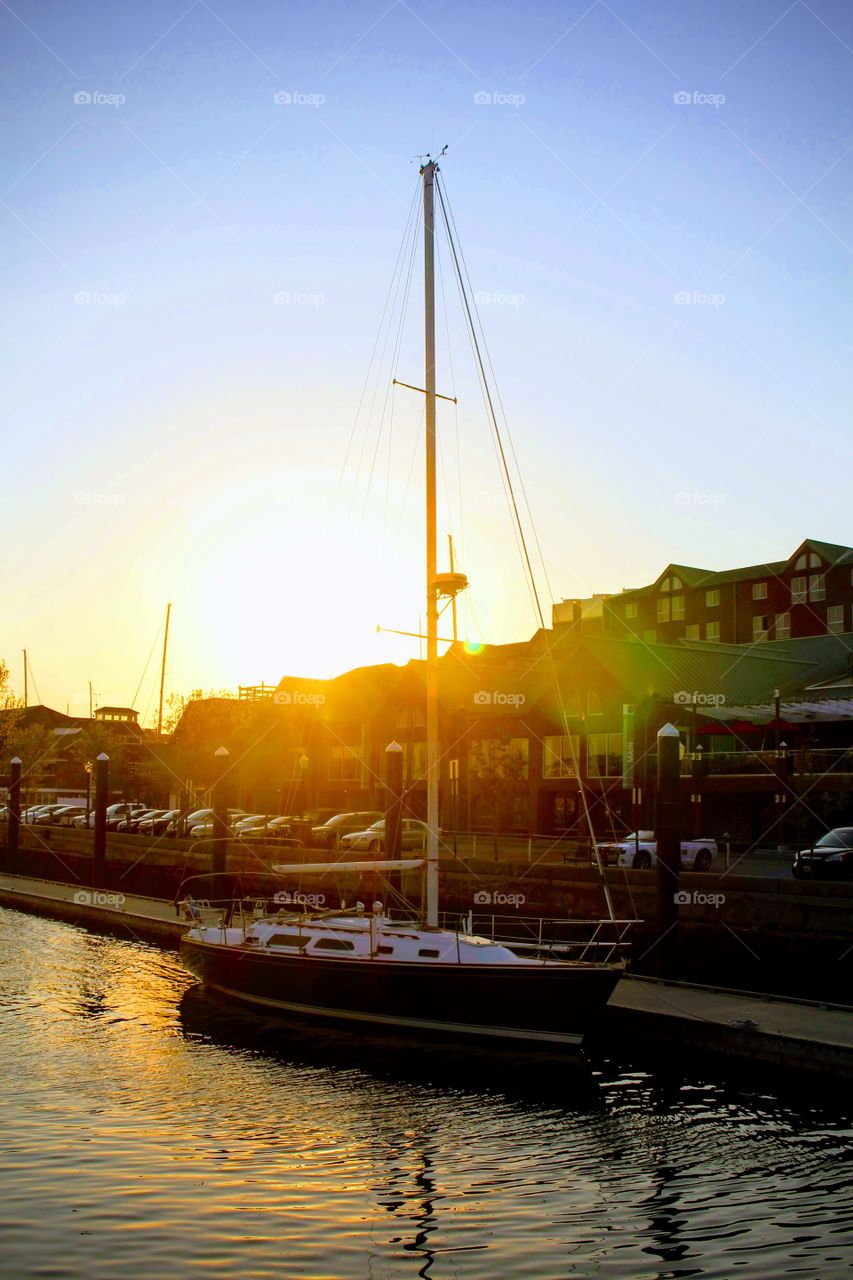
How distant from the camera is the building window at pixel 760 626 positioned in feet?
293

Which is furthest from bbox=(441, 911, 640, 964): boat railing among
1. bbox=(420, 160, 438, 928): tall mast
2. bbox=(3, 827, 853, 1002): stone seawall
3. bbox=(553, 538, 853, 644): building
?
bbox=(553, 538, 853, 644): building

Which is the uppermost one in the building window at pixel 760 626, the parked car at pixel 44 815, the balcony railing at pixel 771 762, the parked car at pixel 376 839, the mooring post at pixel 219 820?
the building window at pixel 760 626

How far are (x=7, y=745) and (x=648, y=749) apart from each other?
4758cm

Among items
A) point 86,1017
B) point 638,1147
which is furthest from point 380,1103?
point 86,1017

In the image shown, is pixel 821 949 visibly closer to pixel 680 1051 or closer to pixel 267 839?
pixel 680 1051

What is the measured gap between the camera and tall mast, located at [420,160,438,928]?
867 inches

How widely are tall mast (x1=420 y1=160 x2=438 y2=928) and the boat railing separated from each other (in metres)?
1.30

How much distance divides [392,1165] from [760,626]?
264 feet

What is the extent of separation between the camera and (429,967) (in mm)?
21562

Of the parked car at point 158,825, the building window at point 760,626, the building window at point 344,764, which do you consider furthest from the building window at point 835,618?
the parked car at point 158,825

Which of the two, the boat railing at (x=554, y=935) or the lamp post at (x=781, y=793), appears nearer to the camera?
the boat railing at (x=554, y=935)

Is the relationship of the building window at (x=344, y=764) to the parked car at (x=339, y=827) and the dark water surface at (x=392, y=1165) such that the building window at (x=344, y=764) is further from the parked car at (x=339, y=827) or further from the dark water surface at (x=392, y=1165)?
the dark water surface at (x=392, y=1165)

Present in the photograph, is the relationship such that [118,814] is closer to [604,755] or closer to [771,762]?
[604,755]

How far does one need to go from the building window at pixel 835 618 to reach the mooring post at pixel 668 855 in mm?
65447
